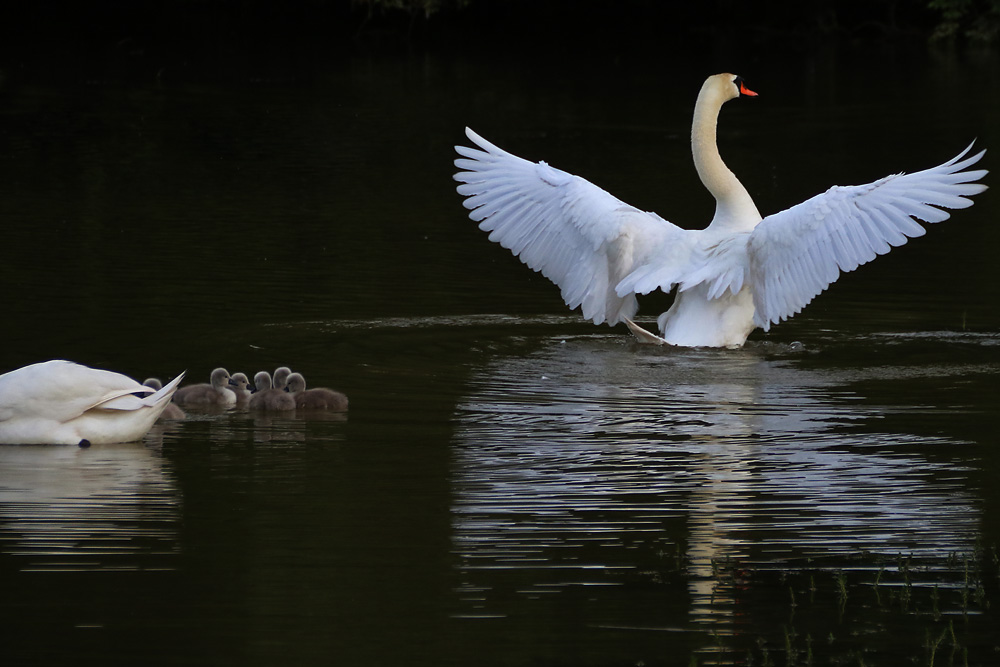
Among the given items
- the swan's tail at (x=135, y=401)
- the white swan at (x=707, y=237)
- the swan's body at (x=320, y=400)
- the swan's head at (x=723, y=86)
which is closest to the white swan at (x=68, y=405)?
the swan's tail at (x=135, y=401)

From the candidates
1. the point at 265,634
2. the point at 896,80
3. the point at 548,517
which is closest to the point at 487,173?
the point at 548,517

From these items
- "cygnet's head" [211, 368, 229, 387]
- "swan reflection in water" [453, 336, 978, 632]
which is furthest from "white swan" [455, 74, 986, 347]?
"cygnet's head" [211, 368, 229, 387]

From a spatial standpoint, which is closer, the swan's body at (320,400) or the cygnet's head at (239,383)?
the swan's body at (320,400)

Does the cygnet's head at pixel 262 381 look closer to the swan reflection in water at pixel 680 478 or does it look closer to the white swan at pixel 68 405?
the swan reflection in water at pixel 680 478

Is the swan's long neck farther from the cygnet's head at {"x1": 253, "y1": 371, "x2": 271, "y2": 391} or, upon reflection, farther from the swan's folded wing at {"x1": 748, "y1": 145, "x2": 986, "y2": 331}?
the cygnet's head at {"x1": 253, "y1": 371, "x2": 271, "y2": 391}

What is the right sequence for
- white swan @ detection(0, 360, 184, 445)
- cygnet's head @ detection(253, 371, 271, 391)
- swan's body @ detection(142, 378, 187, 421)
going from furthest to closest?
cygnet's head @ detection(253, 371, 271, 391)
swan's body @ detection(142, 378, 187, 421)
white swan @ detection(0, 360, 184, 445)

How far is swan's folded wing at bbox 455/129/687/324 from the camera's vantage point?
11.6 meters

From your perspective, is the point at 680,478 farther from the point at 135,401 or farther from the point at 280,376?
the point at 280,376

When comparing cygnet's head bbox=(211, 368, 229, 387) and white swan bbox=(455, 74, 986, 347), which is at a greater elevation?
white swan bbox=(455, 74, 986, 347)

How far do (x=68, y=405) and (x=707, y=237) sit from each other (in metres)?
4.54

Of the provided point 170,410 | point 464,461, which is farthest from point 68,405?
point 464,461

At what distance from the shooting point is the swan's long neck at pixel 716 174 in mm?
11789

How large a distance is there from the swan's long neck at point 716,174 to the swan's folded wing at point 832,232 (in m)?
0.70

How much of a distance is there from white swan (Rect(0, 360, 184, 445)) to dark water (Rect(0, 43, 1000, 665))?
0.31 ft
